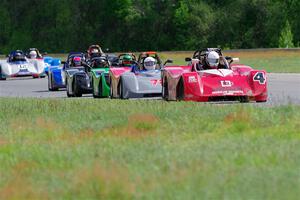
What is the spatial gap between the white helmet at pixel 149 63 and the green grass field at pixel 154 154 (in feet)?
26.3

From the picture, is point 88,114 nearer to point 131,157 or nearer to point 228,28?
point 131,157

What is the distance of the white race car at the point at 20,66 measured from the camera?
45.6m

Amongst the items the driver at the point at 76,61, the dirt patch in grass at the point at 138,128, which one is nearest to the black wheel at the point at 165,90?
the dirt patch in grass at the point at 138,128

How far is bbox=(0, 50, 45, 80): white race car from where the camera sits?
45625 mm

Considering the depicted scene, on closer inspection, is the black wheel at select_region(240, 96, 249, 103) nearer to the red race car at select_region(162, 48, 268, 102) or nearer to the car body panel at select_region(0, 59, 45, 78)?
the red race car at select_region(162, 48, 268, 102)

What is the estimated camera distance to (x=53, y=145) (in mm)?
12992

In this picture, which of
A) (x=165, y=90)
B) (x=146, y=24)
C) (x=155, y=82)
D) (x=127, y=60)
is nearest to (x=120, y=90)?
(x=155, y=82)

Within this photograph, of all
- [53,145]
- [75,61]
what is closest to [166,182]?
[53,145]

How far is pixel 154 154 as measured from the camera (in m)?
11.1

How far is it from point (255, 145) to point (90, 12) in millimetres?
92758

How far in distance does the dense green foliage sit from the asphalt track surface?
3771 cm

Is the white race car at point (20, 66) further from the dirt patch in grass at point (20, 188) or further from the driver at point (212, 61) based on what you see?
the dirt patch in grass at point (20, 188)

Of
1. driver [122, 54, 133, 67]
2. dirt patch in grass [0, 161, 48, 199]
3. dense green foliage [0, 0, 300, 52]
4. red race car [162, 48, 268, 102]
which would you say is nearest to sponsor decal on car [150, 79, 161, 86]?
red race car [162, 48, 268, 102]

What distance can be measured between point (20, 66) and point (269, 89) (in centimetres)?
1842
